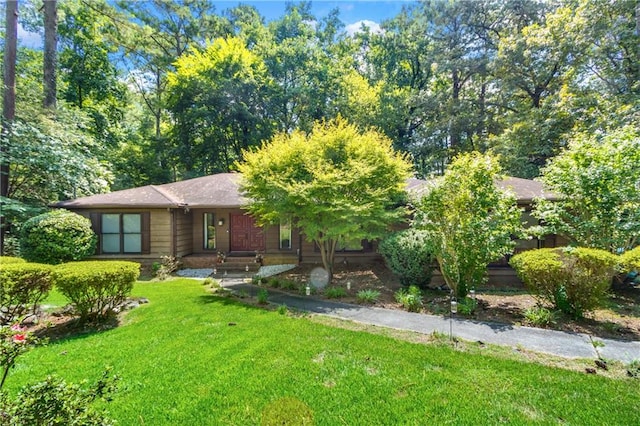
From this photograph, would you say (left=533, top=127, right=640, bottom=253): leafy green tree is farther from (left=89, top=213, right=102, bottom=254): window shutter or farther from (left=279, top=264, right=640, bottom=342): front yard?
(left=89, top=213, right=102, bottom=254): window shutter

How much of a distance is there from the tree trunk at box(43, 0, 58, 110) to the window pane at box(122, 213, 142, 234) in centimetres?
669

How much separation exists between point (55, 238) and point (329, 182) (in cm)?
972

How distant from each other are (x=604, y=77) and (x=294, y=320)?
57.1ft

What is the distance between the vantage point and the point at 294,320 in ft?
20.1

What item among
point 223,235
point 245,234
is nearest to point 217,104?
point 223,235

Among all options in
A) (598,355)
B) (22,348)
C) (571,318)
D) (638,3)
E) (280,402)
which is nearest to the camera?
(22,348)

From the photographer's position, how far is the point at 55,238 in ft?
33.5

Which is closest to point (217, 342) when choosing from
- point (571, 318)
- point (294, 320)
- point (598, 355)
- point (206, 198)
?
point (294, 320)

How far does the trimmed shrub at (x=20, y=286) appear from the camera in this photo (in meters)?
5.12

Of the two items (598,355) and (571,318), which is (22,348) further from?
(571,318)

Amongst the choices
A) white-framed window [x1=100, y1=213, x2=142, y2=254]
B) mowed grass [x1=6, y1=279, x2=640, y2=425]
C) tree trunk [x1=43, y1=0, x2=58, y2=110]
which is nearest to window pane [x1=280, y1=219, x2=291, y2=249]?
white-framed window [x1=100, y1=213, x2=142, y2=254]

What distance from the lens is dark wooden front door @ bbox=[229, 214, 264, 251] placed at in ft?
45.6

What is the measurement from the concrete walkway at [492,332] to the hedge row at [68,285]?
3.49 meters

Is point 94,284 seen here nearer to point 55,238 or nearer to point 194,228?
point 55,238
